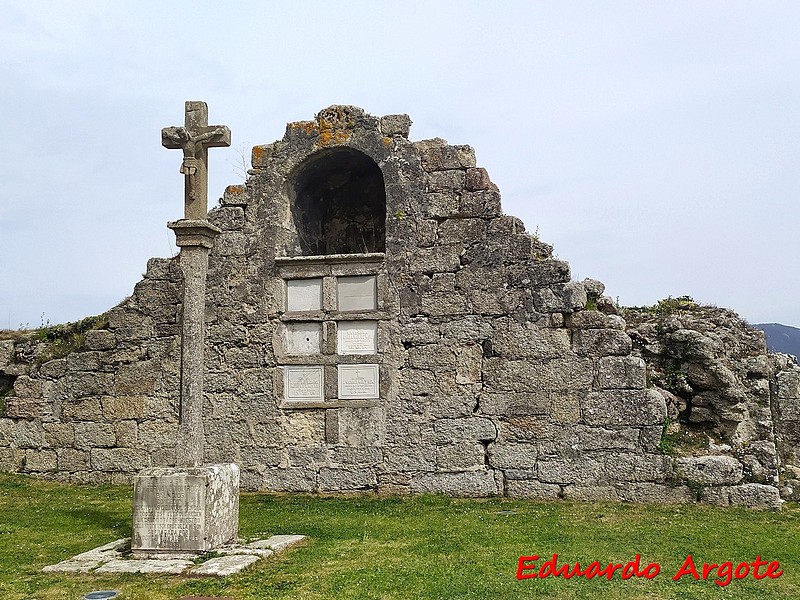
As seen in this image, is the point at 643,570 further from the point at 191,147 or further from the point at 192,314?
the point at 191,147

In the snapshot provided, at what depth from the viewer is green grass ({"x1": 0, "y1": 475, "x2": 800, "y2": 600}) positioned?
571 centimetres

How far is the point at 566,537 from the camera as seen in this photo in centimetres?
739

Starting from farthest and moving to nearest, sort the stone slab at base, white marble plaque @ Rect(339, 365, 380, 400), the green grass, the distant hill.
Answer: the distant hill < white marble plaque @ Rect(339, 365, 380, 400) < the stone slab at base < the green grass

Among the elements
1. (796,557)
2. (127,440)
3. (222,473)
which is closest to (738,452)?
(796,557)

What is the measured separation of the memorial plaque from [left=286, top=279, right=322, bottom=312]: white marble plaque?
23 cm

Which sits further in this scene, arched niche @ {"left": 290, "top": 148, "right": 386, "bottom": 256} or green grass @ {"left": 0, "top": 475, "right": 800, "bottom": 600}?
arched niche @ {"left": 290, "top": 148, "right": 386, "bottom": 256}

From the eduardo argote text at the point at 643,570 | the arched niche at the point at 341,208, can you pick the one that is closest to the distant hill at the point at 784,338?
the arched niche at the point at 341,208

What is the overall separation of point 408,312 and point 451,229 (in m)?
1.18

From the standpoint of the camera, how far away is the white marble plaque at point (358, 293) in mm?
10266

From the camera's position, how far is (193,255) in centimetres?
753

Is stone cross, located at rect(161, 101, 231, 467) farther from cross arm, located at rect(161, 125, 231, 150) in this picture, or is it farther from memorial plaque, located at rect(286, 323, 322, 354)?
memorial plaque, located at rect(286, 323, 322, 354)

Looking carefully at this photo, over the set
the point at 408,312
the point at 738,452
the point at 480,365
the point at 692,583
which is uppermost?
the point at 408,312

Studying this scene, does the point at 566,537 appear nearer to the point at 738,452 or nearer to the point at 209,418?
the point at 738,452

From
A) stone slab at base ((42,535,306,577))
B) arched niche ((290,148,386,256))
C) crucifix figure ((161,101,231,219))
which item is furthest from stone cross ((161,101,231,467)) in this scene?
arched niche ((290,148,386,256))
